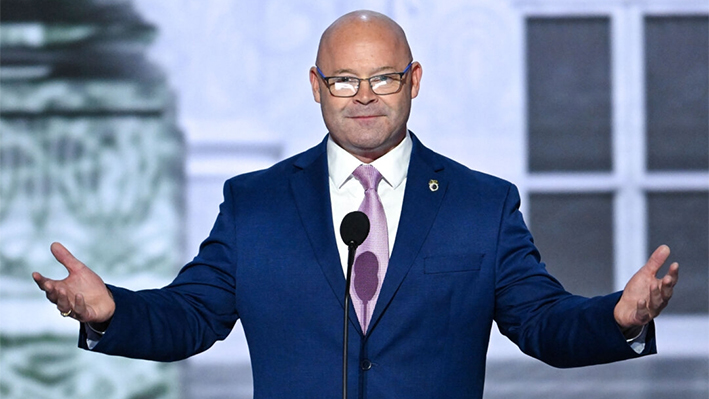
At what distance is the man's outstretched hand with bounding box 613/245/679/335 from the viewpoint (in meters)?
1.45

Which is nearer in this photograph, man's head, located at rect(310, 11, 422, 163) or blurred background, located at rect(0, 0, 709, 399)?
man's head, located at rect(310, 11, 422, 163)

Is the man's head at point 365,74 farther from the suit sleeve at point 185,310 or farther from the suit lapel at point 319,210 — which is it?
the suit sleeve at point 185,310

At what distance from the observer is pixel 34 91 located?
3334 mm

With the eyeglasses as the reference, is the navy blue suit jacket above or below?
below

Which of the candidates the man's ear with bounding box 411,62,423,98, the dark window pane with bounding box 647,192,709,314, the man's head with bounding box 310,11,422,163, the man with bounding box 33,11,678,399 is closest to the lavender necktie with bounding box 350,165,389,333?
the man with bounding box 33,11,678,399

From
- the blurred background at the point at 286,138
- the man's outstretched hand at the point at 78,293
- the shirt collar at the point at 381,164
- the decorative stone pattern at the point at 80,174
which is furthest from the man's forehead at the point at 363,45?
the decorative stone pattern at the point at 80,174

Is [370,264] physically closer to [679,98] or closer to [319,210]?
[319,210]

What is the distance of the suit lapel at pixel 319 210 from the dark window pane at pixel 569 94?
1.53m

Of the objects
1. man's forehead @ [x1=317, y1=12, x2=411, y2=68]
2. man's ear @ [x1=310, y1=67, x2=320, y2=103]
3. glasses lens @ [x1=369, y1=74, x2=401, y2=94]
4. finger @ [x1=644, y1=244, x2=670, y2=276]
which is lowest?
finger @ [x1=644, y1=244, x2=670, y2=276]

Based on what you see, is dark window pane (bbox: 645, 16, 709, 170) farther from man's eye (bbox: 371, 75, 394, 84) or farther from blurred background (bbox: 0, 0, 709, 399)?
man's eye (bbox: 371, 75, 394, 84)

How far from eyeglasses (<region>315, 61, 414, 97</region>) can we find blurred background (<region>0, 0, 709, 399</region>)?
1.42 metres

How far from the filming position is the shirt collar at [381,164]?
186 cm

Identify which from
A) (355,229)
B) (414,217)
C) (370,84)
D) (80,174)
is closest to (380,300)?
(414,217)

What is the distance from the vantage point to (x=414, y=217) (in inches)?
70.7
